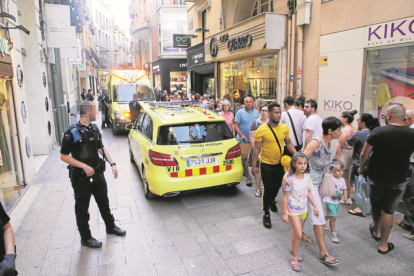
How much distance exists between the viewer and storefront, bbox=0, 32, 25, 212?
17.4 feet

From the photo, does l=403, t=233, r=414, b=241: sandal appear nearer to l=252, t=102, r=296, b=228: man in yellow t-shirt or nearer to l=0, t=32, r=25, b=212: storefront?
l=252, t=102, r=296, b=228: man in yellow t-shirt

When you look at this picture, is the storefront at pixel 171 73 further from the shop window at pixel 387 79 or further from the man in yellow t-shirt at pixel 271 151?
the man in yellow t-shirt at pixel 271 151

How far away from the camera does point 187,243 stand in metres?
3.85

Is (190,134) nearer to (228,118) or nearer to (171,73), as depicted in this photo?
(228,118)

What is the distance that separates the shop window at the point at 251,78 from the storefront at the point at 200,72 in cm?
128

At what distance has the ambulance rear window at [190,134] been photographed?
4.91 metres

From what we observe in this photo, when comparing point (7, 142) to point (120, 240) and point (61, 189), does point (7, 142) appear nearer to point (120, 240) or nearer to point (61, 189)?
point (61, 189)

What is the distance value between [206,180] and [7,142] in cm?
410

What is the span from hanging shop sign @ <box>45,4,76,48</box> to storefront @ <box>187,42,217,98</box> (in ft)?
23.5

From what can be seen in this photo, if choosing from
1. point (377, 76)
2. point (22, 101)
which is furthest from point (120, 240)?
point (377, 76)

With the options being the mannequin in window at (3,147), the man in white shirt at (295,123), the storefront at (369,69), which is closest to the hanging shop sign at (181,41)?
the storefront at (369,69)

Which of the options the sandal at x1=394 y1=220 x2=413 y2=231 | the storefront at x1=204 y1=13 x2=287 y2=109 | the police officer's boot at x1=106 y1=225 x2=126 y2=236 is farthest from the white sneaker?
the storefront at x1=204 y1=13 x2=287 y2=109

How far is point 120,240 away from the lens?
398cm

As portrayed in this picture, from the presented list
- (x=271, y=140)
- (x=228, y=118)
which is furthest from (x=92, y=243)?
(x=228, y=118)
